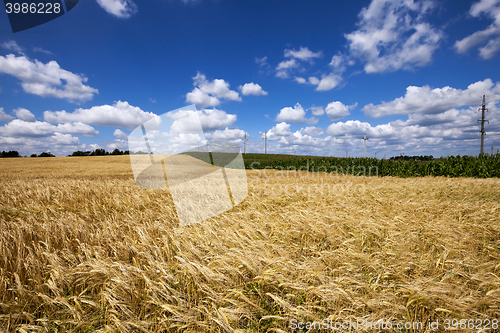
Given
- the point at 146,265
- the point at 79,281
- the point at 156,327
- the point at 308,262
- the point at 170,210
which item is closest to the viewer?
the point at 156,327

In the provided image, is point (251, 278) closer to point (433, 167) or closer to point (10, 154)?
point (433, 167)

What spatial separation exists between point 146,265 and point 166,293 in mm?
785

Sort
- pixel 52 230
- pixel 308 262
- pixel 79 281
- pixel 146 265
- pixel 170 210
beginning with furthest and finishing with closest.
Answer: pixel 170 210
pixel 52 230
pixel 146 265
pixel 308 262
pixel 79 281

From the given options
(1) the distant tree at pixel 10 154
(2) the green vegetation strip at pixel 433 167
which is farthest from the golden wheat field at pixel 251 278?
(1) the distant tree at pixel 10 154

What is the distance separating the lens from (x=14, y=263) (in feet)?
8.15

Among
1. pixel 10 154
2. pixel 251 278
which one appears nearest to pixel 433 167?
pixel 251 278

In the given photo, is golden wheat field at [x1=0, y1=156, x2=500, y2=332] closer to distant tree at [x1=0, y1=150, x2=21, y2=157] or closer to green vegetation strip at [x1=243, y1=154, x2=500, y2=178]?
green vegetation strip at [x1=243, y1=154, x2=500, y2=178]

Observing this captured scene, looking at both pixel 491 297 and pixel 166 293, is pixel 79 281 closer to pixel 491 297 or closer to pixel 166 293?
pixel 166 293

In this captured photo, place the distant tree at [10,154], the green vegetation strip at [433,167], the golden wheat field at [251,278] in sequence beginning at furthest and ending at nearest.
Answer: the distant tree at [10,154] → the green vegetation strip at [433,167] → the golden wheat field at [251,278]

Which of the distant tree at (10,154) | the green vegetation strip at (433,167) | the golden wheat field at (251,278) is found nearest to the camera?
the golden wheat field at (251,278)

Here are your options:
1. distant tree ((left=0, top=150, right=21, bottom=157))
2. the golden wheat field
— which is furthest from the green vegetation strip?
distant tree ((left=0, top=150, right=21, bottom=157))

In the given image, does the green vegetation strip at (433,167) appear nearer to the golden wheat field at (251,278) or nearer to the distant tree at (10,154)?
the golden wheat field at (251,278)

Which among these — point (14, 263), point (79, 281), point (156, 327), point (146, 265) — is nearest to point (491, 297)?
point (156, 327)

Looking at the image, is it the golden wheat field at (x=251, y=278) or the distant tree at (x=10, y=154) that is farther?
the distant tree at (x=10, y=154)
